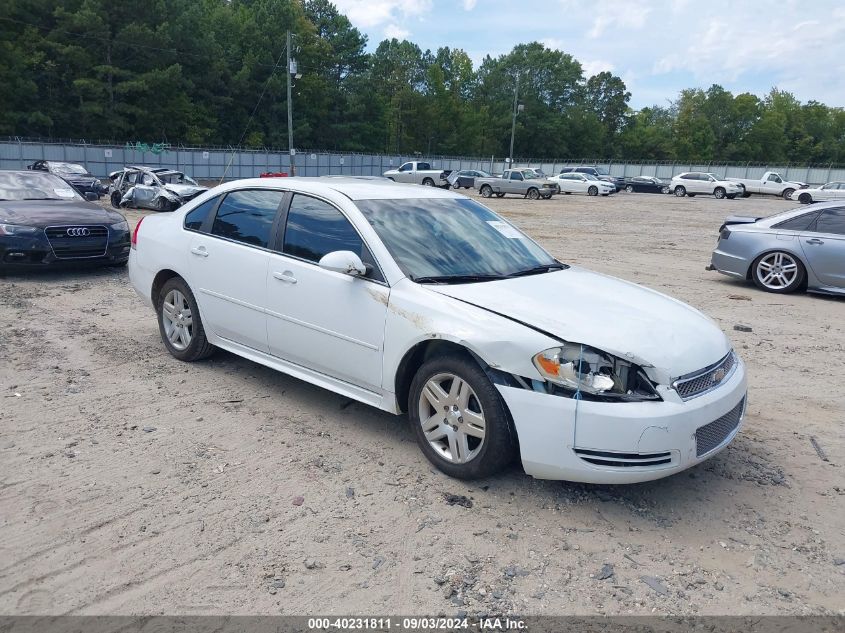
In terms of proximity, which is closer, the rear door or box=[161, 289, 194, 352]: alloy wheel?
box=[161, 289, 194, 352]: alloy wheel

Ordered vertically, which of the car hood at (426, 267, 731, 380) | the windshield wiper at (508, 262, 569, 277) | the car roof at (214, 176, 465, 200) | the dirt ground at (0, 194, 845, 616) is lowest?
the dirt ground at (0, 194, 845, 616)

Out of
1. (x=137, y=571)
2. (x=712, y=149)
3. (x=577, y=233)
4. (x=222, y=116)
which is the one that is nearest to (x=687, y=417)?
(x=137, y=571)

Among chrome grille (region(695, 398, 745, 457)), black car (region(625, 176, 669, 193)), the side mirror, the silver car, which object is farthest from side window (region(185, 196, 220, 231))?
black car (region(625, 176, 669, 193))

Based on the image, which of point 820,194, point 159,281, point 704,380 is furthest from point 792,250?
point 820,194

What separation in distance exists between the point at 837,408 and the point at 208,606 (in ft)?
16.0

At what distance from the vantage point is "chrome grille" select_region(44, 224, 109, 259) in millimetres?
9016

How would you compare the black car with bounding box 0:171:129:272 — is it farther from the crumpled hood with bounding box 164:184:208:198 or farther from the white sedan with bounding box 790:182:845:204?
the white sedan with bounding box 790:182:845:204

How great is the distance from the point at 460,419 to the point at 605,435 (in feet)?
2.71

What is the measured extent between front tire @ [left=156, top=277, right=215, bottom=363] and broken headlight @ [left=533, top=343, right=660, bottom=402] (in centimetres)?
327

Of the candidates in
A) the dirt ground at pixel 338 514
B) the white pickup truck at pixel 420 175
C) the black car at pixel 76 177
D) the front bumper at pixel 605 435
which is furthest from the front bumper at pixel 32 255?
the white pickup truck at pixel 420 175

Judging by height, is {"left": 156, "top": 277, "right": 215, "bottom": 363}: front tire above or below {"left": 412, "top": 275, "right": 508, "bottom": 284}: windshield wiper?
below

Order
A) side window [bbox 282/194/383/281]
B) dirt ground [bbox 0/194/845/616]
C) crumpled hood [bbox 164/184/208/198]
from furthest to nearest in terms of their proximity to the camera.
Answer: crumpled hood [bbox 164/184/208/198]
side window [bbox 282/194/383/281]
dirt ground [bbox 0/194/845/616]

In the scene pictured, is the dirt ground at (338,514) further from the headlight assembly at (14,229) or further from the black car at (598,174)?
the black car at (598,174)

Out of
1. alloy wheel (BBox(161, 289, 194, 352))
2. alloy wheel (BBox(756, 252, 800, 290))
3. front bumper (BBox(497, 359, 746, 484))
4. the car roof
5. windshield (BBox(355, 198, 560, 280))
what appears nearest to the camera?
front bumper (BBox(497, 359, 746, 484))
